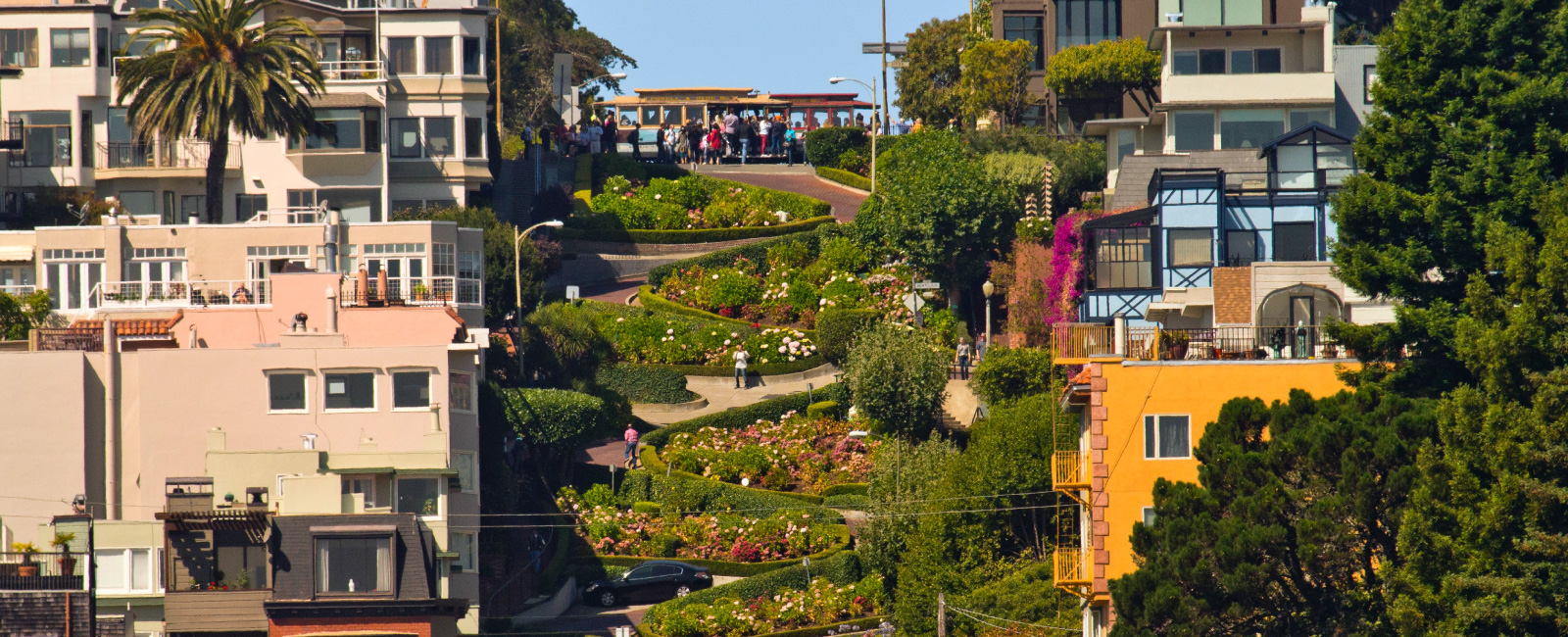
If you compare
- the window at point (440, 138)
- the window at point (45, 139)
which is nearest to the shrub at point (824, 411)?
the window at point (440, 138)

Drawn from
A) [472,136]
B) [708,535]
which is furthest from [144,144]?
[708,535]

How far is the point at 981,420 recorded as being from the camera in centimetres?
6856

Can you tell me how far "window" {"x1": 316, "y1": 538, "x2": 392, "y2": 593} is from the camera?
5500 cm

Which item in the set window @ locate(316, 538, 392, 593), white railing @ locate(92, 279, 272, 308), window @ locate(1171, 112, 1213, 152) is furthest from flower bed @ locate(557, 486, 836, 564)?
window @ locate(1171, 112, 1213, 152)

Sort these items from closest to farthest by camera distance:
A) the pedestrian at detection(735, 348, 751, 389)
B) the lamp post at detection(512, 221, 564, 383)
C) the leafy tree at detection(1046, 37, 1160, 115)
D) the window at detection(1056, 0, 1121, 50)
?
the lamp post at detection(512, 221, 564, 383)
the pedestrian at detection(735, 348, 751, 389)
the leafy tree at detection(1046, 37, 1160, 115)
the window at detection(1056, 0, 1121, 50)

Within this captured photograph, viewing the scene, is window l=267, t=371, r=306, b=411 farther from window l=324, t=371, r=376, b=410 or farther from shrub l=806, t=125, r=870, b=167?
shrub l=806, t=125, r=870, b=167

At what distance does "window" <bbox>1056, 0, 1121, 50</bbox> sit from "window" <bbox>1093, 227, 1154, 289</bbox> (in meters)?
28.1

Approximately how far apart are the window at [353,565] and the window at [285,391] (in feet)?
24.8

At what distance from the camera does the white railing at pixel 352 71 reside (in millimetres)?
83125

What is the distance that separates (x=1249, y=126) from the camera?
79500 mm

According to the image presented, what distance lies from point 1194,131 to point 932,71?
27842mm

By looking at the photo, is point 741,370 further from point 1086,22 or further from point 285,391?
point 1086,22

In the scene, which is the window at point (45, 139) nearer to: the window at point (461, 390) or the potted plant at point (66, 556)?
the window at point (461, 390)

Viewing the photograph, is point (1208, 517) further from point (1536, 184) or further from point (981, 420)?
point (981, 420)
